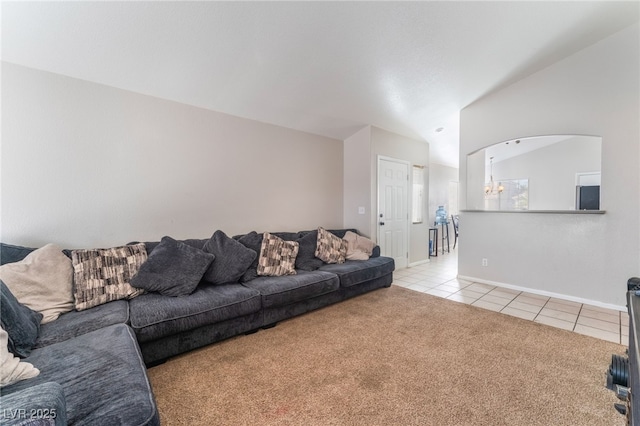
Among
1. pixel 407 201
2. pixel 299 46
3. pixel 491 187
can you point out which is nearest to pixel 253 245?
Answer: pixel 299 46

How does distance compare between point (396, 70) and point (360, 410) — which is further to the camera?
point (396, 70)

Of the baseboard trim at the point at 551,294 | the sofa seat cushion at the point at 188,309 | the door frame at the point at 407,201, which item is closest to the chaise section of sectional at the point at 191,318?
the sofa seat cushion at the point at 188,309

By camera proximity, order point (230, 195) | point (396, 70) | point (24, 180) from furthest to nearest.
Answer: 1. point (230, 195)
2. point (396, 70)
3. point (24, 180)

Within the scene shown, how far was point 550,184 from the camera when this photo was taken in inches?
160

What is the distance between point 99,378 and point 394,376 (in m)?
1.66

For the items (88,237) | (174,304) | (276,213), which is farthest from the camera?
(276,213)

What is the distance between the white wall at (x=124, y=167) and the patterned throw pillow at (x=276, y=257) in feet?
1.91

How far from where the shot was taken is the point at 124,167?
8.38 feet

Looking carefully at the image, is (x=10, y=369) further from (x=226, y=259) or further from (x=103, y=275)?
(x=226, y=259)

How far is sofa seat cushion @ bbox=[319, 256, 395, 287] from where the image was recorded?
302 cm

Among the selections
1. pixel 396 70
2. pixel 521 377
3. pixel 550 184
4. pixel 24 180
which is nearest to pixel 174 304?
pixel 24 180

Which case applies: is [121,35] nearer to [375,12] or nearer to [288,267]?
[375,12]

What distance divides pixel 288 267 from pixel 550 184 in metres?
4.39

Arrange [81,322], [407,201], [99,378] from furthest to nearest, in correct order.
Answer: [407,201] → [81,322] → [99,378]
